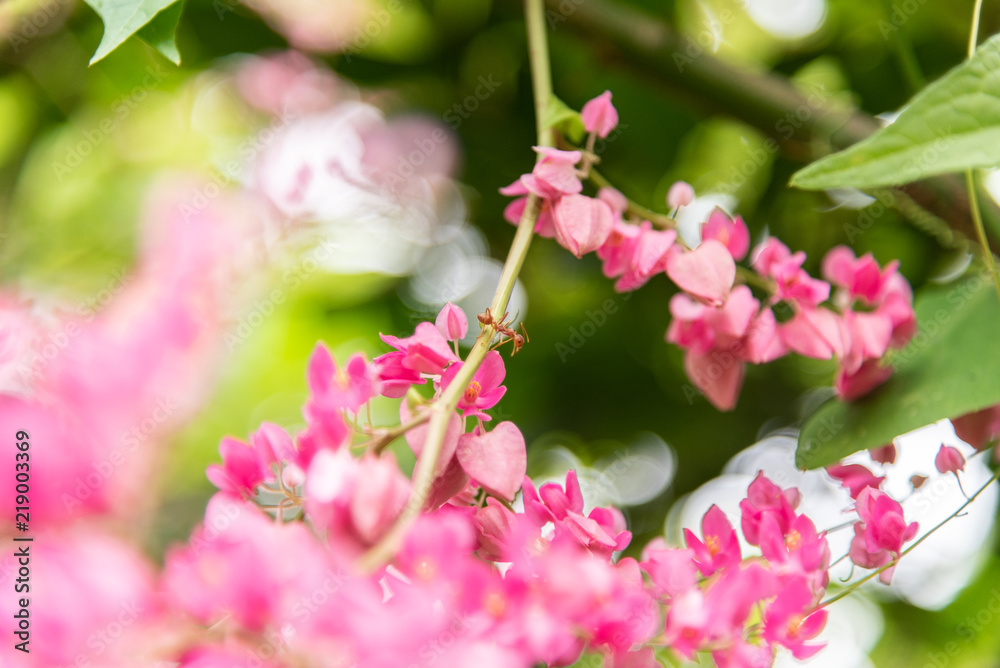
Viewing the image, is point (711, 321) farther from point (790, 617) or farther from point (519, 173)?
point (519, 173)

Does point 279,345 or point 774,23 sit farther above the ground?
point 774,23

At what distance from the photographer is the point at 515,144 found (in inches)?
29.0

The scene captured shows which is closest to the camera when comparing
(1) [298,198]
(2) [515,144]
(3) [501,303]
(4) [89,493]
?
(4) [89,493]

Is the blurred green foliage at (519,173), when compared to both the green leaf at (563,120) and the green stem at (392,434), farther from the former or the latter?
the green stem at (392,434)

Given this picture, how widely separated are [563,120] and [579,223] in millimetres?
66

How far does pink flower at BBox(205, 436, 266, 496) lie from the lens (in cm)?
27

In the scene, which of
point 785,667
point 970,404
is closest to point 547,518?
point 970,404

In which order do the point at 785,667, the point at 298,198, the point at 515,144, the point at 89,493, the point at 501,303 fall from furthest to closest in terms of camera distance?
the point at 298,198 < the point at 515,144 < the point at 785,667 < the point at 501,303 < the point at 89,493

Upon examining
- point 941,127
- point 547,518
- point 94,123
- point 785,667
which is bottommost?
point 785,667

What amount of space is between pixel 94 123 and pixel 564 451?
0.59 metres

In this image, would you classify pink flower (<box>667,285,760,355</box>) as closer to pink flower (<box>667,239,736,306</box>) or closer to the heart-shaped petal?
pink flower (<box>667,239,736,306</box>)

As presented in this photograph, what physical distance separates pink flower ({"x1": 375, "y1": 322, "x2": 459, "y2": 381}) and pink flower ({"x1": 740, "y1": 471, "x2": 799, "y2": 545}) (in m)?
0.16

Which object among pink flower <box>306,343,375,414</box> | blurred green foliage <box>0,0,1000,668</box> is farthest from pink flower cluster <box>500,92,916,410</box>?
blurred green foliage <box>0,0,1000,668</box>

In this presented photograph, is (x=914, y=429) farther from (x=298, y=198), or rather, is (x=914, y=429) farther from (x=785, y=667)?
(x=298, y=198)
